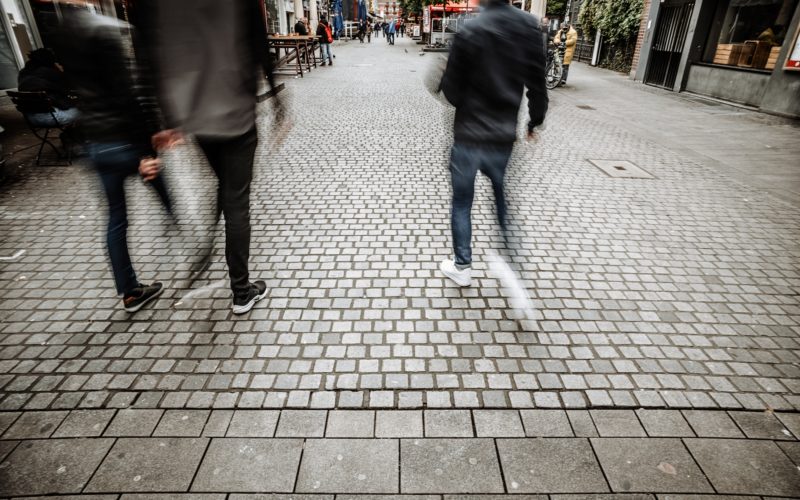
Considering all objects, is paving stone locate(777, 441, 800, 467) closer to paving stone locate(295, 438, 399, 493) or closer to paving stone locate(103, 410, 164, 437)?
paving stone locate(295, 438, 399, 493)

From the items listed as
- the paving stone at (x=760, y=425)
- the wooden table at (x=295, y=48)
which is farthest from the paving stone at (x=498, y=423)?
the wooden table at (x=295, y=48)

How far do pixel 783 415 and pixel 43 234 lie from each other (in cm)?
587

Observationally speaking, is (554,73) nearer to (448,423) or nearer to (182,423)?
(448,423)

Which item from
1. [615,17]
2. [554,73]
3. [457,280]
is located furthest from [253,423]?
[615,17]

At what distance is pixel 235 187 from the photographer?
2812 millimetres

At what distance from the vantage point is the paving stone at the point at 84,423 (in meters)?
2.25

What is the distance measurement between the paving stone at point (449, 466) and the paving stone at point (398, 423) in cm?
5

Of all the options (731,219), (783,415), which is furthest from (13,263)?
(731,219)

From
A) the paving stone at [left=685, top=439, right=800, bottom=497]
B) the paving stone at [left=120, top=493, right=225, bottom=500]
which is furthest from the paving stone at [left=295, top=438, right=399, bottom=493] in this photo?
the paving stone at [left=685, top=439, right=800, bottom=497]

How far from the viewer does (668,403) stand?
2473mm

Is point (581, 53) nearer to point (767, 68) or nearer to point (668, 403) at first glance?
point (767, 68)

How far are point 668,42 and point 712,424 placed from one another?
621 inches

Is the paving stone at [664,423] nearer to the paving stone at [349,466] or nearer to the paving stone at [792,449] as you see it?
the paving stone at [792,449]

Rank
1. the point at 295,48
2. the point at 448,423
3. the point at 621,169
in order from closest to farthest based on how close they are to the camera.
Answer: the point at 448,423 → the point at 621,169 → the point at 295,48
